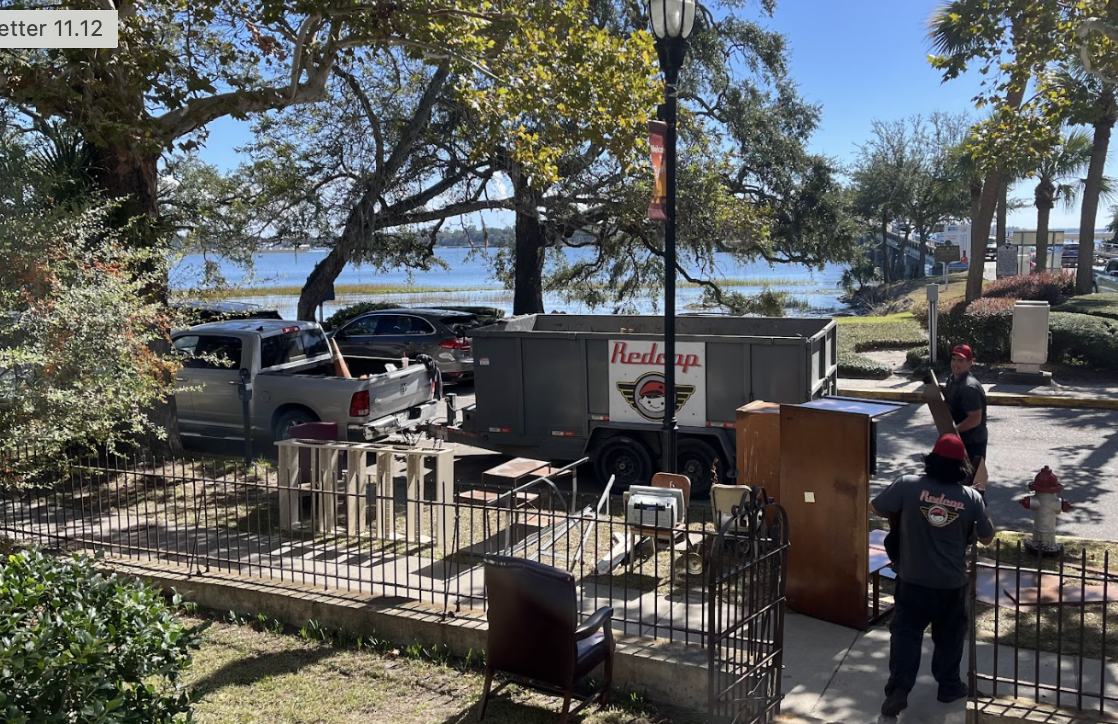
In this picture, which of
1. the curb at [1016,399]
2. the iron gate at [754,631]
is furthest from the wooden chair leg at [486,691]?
the curb at [1016,399]

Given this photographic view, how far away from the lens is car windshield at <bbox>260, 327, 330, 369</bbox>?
1285 centimetres

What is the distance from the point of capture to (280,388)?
1216 cm

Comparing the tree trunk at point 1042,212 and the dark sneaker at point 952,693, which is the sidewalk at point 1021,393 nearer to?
the dark sneaker at point 952,693

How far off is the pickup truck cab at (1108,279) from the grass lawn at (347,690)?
31649 mm

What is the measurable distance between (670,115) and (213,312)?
13.0 metres

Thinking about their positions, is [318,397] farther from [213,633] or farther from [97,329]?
[213,633]

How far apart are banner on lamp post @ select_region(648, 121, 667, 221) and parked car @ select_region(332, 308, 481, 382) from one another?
386 inches

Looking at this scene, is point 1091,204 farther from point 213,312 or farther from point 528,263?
point 213,312

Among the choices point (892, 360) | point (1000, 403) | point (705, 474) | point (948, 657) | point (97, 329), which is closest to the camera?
point (948, 657)

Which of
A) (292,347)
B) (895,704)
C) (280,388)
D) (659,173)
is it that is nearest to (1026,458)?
(659,173)

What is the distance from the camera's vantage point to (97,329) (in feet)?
26.1

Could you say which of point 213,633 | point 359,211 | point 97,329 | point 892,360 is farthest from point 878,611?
point 359,211

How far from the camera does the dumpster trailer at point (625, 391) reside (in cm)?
1005

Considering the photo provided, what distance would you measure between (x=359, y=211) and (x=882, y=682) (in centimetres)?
1710
